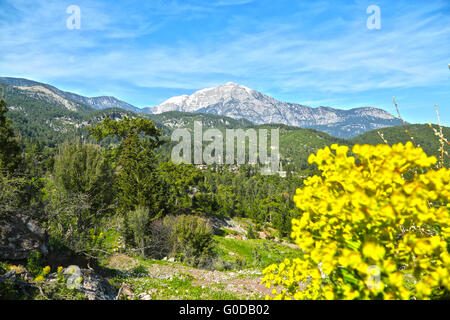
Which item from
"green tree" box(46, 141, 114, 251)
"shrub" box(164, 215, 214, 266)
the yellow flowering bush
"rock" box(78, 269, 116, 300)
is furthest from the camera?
"shrub" box(164, 215, 214, 266)

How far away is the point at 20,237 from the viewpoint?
22.7 ft

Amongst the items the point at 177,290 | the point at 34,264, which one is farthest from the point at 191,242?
the point at 34,264

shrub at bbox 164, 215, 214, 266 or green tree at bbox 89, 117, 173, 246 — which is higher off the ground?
green tree at bbox 89, 117, 173, 246

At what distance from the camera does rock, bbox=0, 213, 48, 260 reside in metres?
6.61

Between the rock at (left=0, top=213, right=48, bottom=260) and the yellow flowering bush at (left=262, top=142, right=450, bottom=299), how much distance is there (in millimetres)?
8167

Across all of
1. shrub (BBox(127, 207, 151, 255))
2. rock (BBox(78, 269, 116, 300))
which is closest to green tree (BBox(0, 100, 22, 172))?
shrub (BBox(127, 207, 151, 255))

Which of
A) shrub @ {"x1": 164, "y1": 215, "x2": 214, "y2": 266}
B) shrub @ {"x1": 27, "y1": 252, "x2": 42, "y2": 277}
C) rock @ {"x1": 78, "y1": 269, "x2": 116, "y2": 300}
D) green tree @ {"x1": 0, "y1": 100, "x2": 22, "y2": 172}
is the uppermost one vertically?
green tree @ {"x1": 0, "y1": 100, "x2": 22, "y2": 172}

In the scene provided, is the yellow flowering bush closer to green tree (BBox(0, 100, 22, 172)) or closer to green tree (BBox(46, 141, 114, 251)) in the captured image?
green tree (BBox(46, 141, 114, 251))

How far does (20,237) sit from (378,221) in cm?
896

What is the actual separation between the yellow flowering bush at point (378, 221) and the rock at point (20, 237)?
817 centimetres

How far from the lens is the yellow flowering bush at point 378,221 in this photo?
1659 millimetres

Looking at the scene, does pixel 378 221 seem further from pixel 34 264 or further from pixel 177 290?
pixel 177 290

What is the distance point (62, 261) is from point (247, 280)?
7.93 m
